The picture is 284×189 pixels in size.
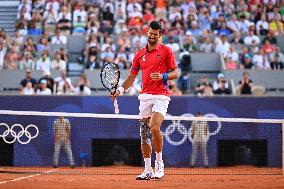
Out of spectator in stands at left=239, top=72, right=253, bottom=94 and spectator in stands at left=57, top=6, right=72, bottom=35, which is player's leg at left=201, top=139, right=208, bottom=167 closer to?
spectator in stands at left=239, top=72, right=253, bottom=94

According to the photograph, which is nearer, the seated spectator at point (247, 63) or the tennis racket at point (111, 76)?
the tennis racket at point (111, 76)

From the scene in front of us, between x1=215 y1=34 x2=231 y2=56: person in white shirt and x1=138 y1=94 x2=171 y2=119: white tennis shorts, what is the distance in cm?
1162

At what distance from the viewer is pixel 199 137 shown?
2106 centimetres

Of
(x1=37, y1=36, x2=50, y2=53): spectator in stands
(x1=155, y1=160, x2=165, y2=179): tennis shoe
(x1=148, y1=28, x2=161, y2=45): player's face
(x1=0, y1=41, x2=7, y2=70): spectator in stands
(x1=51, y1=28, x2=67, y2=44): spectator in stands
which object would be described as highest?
(x1=51, y1=28, x2=67, y2=44): spectator in stands

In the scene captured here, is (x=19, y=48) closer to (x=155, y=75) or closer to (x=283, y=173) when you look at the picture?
(x=283, y=173)

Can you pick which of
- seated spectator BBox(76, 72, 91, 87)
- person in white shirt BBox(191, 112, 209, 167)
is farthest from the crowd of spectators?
person in white shirt BBox(191, 112, 209, 167)

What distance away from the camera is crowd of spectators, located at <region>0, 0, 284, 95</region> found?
2412cm

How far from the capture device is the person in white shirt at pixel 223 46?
24672mm

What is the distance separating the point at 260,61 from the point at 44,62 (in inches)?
272

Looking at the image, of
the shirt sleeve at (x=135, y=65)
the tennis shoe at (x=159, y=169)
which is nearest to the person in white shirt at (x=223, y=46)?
the shirt sleeve at (x=135, y=65)

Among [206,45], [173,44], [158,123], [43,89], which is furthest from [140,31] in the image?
[158,123]

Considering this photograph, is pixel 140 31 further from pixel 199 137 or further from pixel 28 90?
pixel 199 137

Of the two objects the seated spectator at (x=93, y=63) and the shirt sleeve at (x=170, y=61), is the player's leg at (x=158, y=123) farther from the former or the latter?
the seated spectator at (x=93, y=63)

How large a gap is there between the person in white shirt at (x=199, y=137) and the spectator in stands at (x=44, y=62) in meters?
5.32
